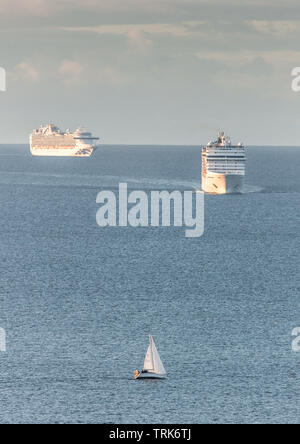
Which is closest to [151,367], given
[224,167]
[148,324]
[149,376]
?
[149,376]

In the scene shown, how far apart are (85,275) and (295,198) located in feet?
289

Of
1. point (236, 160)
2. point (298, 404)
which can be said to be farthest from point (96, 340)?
point (236, 160)

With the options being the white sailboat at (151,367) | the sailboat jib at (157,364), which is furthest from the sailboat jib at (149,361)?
the sailboat jib at (157,364)

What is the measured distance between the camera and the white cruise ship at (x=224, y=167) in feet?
547

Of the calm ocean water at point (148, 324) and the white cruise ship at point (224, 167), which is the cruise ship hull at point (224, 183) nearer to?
the white cruise ship at point (224, 167)

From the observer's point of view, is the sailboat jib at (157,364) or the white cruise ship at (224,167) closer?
the sailboat jib at (157,364)

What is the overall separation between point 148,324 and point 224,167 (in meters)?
101

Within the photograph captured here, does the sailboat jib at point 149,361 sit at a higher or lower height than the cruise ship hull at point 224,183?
lower

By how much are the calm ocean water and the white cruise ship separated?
41088 mm

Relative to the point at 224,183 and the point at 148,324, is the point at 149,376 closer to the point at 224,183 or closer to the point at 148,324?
the point at 148,324

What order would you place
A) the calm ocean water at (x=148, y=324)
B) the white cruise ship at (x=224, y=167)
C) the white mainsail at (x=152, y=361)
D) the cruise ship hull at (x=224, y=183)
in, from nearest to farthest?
1. the calm ocean water at (x=148, y=324)
2. the white mainsail at (x=152, y=361)
3. the white cruise ship at (x=224, y=167)
4. the cruise ship hull at (x=224, y=183)

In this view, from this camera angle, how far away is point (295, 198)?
17338cm

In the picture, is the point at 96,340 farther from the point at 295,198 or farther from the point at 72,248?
the point at 295,198
